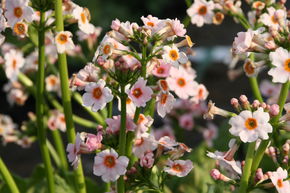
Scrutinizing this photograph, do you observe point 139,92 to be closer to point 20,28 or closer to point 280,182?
point 280,182

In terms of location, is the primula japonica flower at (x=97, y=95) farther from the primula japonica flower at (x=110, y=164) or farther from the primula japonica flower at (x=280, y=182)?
the primula japonica flower at (x=280, y=182)

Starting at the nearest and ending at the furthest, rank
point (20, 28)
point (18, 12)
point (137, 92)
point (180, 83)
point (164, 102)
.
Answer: point (137, 92), point (164, 102), point (18, 12), point (20, 28), point (180, 83)

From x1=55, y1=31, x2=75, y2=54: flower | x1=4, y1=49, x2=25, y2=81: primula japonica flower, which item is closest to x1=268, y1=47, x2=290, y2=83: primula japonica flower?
x1=55, y1=31, x2=75, y2=54: flower

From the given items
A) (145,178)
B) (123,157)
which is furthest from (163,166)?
(123,157)

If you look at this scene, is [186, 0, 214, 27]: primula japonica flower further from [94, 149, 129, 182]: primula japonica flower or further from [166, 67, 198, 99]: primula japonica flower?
[94, 149, 129, 182]: primula japonica flower

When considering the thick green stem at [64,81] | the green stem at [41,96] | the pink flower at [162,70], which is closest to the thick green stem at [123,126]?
the pink flower at [162,70]

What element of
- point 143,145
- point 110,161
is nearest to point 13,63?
point 143,145

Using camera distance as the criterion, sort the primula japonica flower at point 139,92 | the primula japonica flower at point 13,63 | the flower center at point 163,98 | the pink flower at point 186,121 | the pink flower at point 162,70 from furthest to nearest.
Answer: the pink flower at point 186,121
the primula japonica flower at point 13,63
the pink flower at point 162,70
the flower center at point 163,98
the primula japonica flower at point 139,92
